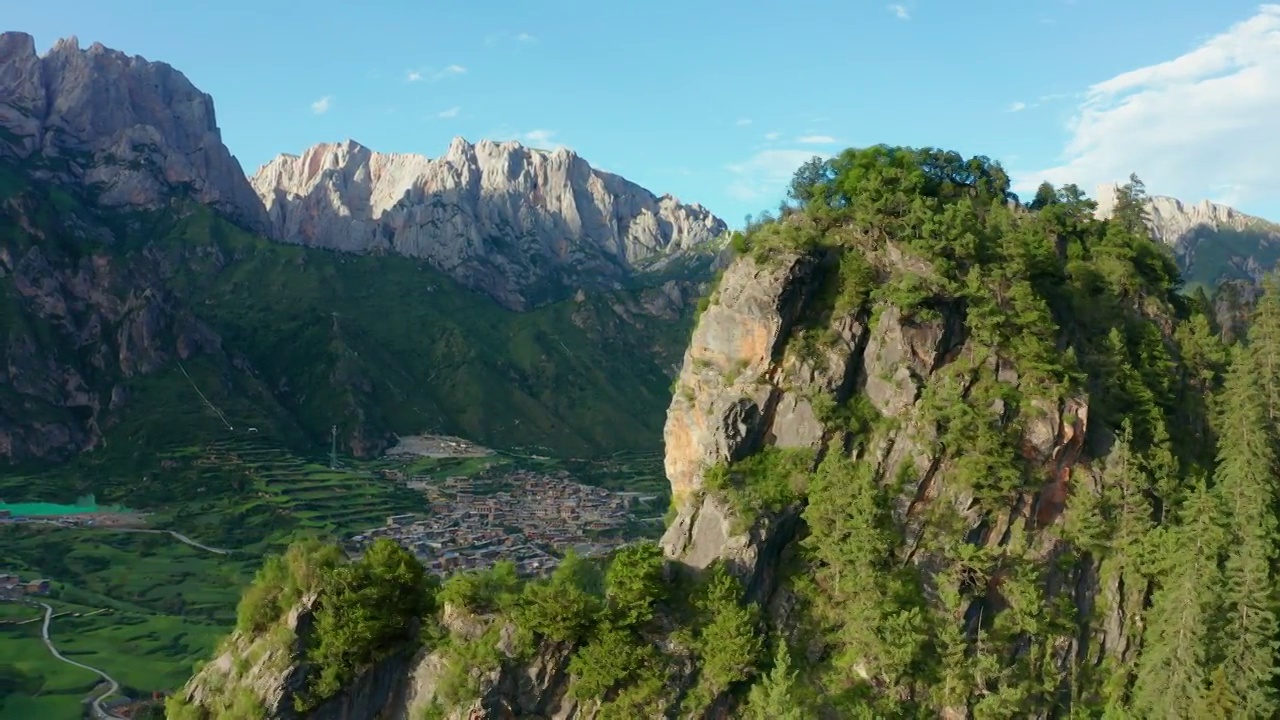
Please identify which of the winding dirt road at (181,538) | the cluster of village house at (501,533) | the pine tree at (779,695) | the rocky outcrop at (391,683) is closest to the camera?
the pine tree at (779,695)

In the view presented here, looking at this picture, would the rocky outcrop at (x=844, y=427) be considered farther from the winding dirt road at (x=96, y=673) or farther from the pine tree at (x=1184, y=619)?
the winding dirt road at (x=96, y=673)

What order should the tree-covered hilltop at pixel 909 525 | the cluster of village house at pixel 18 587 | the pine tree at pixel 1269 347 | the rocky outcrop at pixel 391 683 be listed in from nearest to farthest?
1. the rocky outcrop at pixel 391 683
2. the tree-covered hilltop at pixel 909 525
3. the pine tree at pixel 1269 347
4. the cluster of village house at pixel 18 587

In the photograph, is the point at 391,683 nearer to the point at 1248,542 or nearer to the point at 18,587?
the point at 1248,542

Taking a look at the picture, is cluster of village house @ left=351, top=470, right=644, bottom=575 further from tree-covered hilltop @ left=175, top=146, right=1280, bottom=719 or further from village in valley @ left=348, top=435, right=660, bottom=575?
tree-covered hilltop @ left=175, top=146, right=1280, bottom=719

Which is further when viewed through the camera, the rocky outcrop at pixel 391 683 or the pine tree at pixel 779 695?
the rocky outcrop at pixel 391 683

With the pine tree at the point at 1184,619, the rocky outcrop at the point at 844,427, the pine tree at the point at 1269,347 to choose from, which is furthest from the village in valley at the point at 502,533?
the pine tree at the point at 1269,347

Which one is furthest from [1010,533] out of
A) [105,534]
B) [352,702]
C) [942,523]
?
[105,534]

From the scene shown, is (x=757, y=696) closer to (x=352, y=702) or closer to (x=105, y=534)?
(x=352, y=702)
